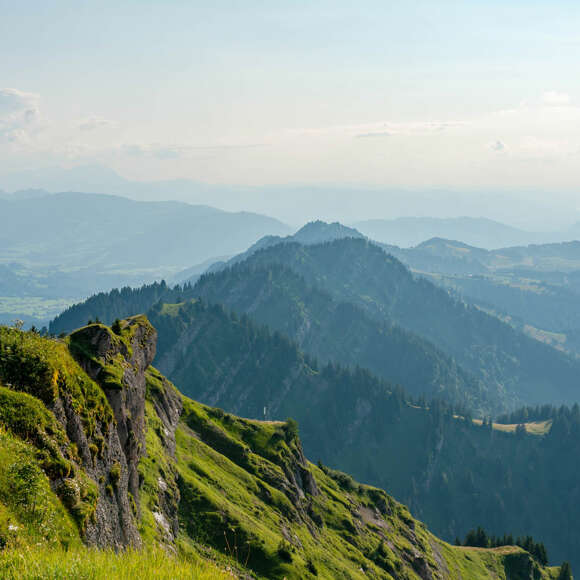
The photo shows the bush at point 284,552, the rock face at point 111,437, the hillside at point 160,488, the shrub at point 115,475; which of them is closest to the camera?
the hillside at point 160,488

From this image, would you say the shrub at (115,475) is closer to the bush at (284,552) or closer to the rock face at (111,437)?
the rock face at (111,437)

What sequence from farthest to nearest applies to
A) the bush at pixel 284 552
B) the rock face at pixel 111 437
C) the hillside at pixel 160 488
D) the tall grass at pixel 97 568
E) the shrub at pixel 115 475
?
the bush at pixel 284 552
the shrub at pixel 115 475
the rock face at pixel 111 437
the hillside at pixel 160 488
the tall grass at pixel 97 568

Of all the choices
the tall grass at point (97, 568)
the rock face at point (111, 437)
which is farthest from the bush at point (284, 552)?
the tall grass at point (97, 568)

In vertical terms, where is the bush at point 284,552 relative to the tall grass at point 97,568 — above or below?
below

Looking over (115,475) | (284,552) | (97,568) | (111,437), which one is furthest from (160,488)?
(97,568)

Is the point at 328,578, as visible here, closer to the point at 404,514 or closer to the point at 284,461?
the point at 284,461

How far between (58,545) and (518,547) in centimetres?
19577

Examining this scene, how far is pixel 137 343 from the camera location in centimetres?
6200

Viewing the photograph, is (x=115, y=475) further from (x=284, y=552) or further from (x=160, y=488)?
(x=284, y=552)

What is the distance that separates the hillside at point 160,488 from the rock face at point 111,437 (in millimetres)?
160

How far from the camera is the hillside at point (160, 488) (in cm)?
2069

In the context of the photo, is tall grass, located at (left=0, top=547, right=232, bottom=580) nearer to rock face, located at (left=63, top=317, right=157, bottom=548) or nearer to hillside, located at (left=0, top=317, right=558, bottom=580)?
hillside, located at (left=0, top=317, right=558, bottom=580)

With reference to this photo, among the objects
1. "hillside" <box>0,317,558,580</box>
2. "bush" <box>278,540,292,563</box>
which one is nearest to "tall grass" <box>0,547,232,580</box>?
"hillside" <box>0,317,558,580</box>

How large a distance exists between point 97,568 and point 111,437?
96.9 ft
